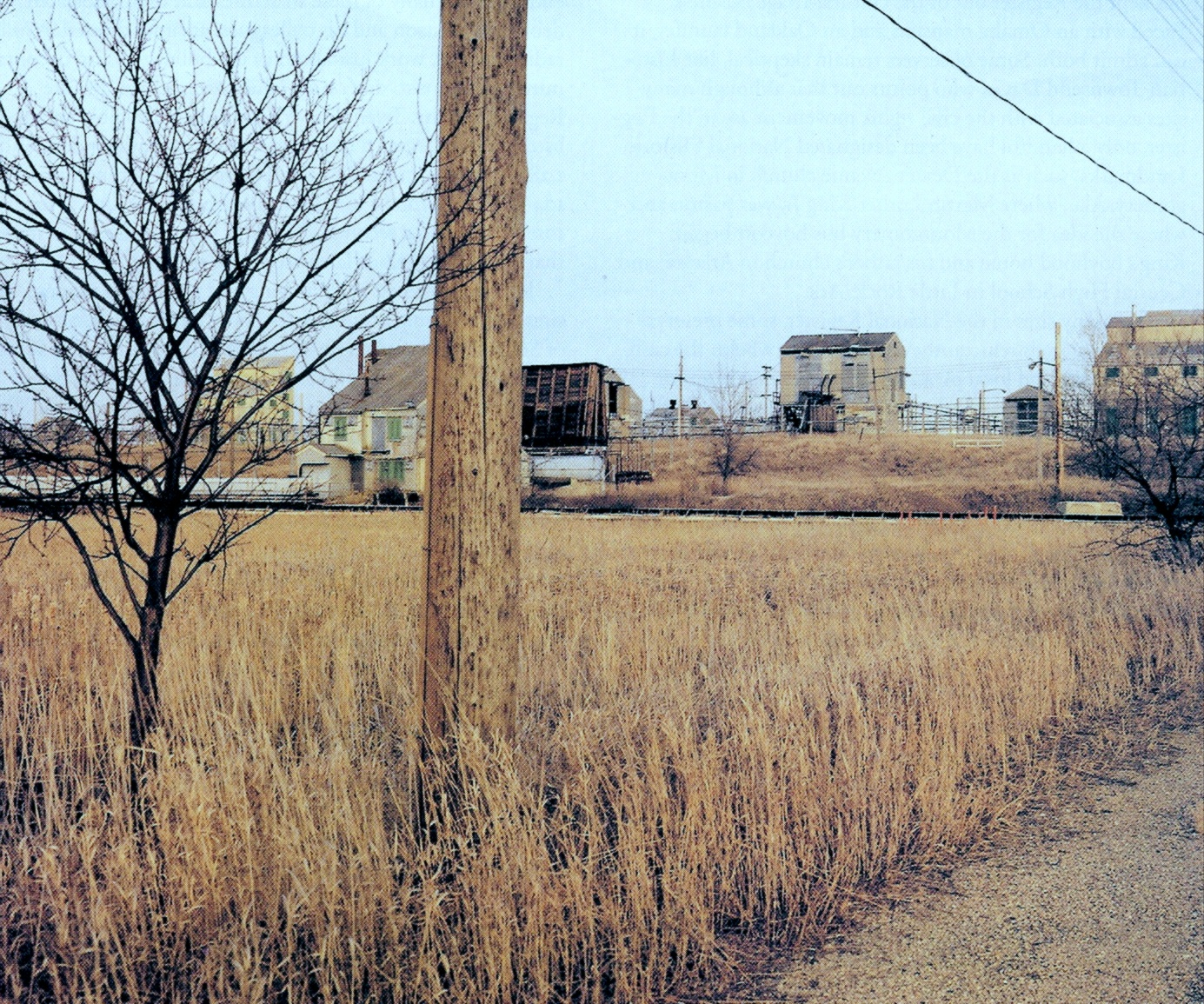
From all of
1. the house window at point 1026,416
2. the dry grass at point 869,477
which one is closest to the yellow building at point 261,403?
the dry grass at point 869,477

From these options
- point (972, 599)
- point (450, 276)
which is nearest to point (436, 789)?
point (450, 276)

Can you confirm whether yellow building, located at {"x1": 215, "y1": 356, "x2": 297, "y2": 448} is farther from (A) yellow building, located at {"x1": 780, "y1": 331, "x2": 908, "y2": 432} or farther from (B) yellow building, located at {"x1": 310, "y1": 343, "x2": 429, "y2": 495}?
(A) yellow building, located at {"x1": 780, "y1": 331, "x2": 908, "y2": 432}

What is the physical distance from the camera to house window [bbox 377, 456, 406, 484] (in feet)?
157

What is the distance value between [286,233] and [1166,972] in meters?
4.06

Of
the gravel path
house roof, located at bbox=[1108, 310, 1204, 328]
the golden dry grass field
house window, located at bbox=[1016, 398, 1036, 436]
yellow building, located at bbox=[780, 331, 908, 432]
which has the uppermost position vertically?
house roof, located at bbox=[1108, 310, 1204, 328]

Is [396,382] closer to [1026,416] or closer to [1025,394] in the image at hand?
[1026,416]

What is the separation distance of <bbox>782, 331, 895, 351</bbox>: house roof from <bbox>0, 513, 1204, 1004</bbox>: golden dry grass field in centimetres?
6409

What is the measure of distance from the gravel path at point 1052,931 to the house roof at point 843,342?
69363 millimetres

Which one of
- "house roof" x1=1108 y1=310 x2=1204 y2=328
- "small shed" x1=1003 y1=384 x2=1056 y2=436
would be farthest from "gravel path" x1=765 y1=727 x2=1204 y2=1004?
"house roof" x1=1108 y1=310 x2=1204 y2=328

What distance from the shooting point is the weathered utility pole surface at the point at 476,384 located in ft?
13.3

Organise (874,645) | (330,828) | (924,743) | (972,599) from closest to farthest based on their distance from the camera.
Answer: (330,828), (924,743), (874,645), (972,599)

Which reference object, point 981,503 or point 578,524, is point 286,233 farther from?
point 981,503

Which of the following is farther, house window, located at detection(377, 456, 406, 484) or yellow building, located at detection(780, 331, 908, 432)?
yellow building, located at detection(780, 331, 908, 432)

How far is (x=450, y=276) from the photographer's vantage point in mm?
4090
